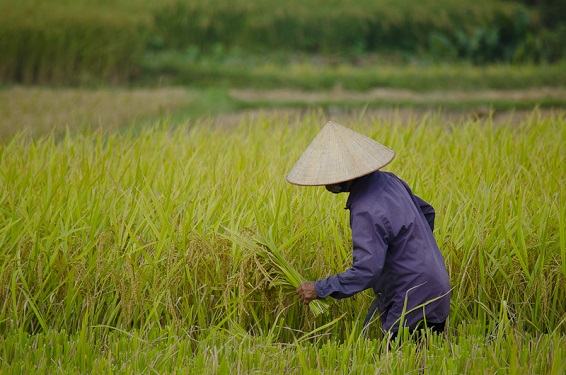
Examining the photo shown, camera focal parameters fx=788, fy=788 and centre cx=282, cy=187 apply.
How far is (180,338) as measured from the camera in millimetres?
2510

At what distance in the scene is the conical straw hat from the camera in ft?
7.97

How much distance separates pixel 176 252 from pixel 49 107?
5.05 m

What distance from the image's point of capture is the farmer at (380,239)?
2334mm

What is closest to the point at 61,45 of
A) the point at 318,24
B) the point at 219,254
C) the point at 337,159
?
the point at 318,24

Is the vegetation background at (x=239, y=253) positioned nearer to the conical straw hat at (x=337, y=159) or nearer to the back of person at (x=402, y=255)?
the back of person at (x=402, y=255)

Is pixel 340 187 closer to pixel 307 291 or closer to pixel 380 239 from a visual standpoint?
pixel 380 239

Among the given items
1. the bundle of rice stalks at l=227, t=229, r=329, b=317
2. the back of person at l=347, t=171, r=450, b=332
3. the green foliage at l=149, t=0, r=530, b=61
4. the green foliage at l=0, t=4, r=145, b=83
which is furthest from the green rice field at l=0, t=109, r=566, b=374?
the green foliage at l=149, t=0, r=530, b=61

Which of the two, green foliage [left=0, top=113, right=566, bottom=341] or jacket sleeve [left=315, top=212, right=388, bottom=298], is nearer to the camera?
jacket sleeve [left=315, top=212, right=388, bottom=298]

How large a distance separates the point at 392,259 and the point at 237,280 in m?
0.59

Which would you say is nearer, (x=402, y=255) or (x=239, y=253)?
(x=402, y=255)

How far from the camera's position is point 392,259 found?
95.7 inches

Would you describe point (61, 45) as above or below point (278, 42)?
below

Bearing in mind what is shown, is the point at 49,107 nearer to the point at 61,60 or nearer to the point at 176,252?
the point at 61,60

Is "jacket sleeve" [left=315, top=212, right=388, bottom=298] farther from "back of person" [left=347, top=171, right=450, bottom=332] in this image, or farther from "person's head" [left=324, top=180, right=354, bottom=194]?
"person's head" [left=324, top=180, right=354, bottom=194]
